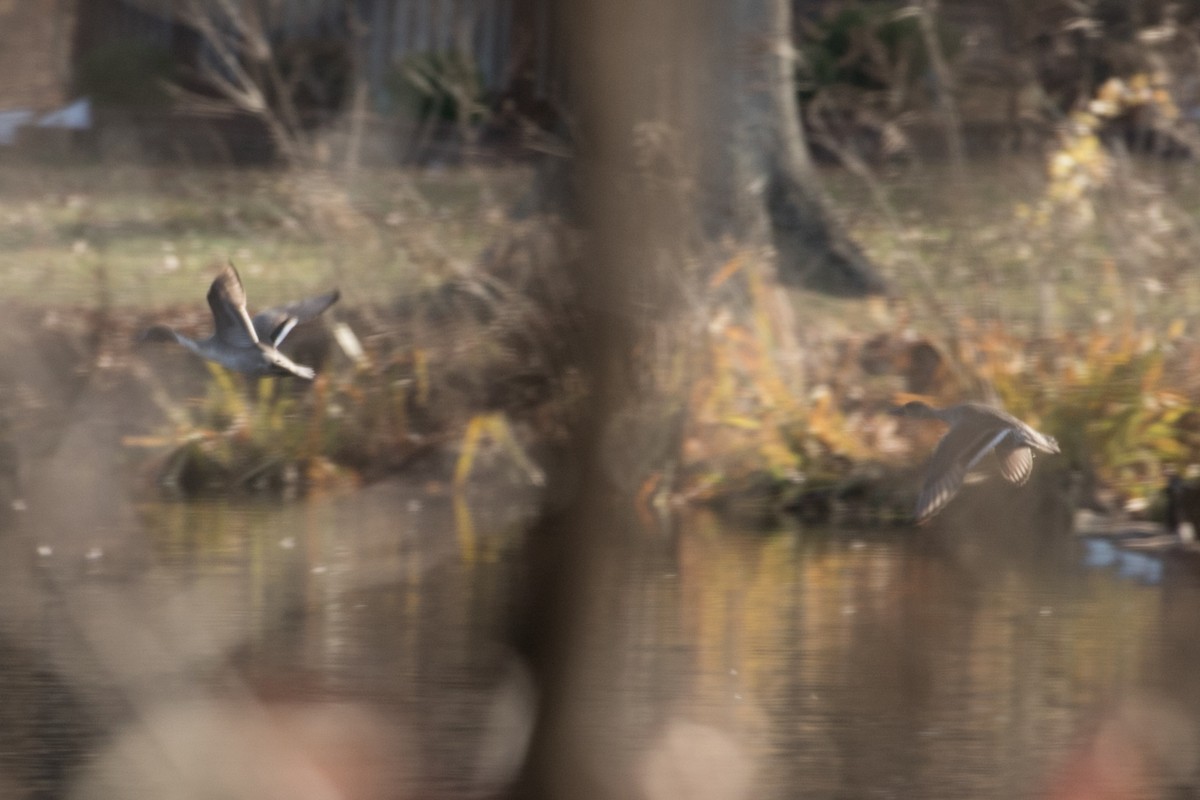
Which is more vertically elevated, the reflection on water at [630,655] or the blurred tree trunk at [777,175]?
the blurred tree trunk at [777,175]

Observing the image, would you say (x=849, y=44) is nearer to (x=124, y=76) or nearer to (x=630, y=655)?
(x=124, y=76)

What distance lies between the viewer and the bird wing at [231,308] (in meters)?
4.96

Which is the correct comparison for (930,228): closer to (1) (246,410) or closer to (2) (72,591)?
(1) (246,410)

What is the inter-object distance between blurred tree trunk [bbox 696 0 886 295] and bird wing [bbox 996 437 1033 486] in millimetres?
4679

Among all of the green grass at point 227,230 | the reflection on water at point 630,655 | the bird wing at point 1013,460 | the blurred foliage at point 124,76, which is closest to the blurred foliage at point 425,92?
the green grass at point 227,230

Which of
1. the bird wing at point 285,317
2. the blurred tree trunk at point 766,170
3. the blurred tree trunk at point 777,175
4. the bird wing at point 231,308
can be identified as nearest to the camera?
the bird wing at point 231,308

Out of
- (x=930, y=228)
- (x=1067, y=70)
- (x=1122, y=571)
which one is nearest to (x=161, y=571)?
(x=1122, y=571)

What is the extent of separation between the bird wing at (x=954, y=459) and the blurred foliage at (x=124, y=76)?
15378 millimetres

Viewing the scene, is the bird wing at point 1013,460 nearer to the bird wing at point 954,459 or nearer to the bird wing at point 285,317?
the bird wing at point 954,459

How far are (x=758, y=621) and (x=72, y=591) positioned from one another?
268 centimetres

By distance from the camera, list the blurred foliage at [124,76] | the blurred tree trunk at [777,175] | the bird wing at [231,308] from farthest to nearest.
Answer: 1. the blurred foliage at [124,76]
2. the blurred tree trunk at [777,175]
3. the bird wing at [231,308]

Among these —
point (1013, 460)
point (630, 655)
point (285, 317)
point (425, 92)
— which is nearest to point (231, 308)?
point (285, 317)

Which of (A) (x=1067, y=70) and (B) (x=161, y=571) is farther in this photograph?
(A) (x=1067, y=70)

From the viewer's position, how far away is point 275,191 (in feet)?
50.4
